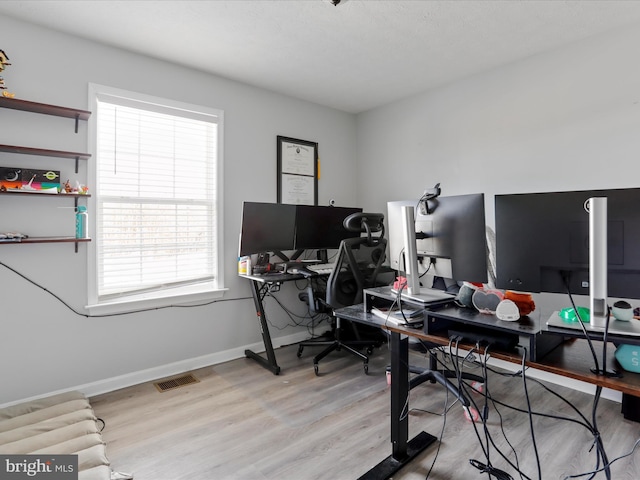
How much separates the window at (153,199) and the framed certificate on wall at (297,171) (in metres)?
0.68

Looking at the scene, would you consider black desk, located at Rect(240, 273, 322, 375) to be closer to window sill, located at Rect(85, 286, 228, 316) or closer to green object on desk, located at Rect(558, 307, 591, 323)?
window sill, located at Rect(85, 286, 228, 316)

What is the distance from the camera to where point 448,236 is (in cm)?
151

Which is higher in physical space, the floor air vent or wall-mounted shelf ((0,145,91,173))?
wall-mounted shelf ((0,145,91,173))

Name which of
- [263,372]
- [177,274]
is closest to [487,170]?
[263,372]

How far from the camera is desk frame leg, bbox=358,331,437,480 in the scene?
170 centimetres

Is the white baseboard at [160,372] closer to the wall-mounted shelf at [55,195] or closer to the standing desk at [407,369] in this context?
the wall-mounted shelf at [55,195]

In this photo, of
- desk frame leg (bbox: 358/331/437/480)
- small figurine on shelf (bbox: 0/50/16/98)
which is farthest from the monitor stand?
small figurine on shelf (bbox: 0/50/16/98)

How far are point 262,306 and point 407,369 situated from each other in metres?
1.64

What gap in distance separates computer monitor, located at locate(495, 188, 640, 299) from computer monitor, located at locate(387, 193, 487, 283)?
8cm

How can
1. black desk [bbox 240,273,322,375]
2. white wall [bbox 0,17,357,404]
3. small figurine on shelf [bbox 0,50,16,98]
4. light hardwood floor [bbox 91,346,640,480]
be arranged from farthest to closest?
black desk [bbox 240,273,322,375]
white wall [bbox 0,17,357,404]
small figurine on shelf [bbox 0,50,16,98]
light hardwood floor [bbox 91,346,640,480]

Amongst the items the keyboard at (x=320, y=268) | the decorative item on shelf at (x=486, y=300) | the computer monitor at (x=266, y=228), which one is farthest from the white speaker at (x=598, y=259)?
the computer monitor at (x=266, y=228)

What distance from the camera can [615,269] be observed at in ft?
3.78

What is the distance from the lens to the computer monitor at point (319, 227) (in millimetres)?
3395

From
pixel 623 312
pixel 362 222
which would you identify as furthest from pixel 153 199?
pixel 623 312
